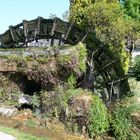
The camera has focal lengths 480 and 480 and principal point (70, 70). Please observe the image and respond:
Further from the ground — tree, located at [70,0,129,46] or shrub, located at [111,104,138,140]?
tree, located at [70,0,129,46]

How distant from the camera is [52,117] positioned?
1795cm

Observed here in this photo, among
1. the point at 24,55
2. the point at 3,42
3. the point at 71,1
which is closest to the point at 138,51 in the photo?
the point at 71,1

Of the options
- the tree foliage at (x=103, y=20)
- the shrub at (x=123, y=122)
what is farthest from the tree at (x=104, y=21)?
the shrub at (x=123, y=122)

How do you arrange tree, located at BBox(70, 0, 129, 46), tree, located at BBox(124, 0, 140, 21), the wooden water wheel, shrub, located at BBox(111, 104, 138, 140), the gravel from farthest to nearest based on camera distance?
1. tree, located at BBox(124, 0, 140, 21)
2. tree, located at BBox(70, 0, 129, 46)
3. the wooden water wheel
4. shrub, located at BBox(111, 104, 138, 140)
5. the gravel

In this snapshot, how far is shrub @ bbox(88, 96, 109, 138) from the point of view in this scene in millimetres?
17453

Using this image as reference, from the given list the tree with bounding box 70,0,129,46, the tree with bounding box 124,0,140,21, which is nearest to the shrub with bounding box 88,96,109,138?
the tree with bounding box 70,0,129,46

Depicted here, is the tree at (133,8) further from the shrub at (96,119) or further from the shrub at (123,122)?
the shrub at (96,119)

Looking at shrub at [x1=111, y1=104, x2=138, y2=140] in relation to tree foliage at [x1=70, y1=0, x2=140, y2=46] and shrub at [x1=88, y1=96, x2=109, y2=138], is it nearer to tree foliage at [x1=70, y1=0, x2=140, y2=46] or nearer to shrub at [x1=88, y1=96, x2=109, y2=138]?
shrub at [x1=88, y1=96, x2=109, y2=138]

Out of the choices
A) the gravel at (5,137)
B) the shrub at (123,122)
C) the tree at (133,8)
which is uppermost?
the tree at (133,8)

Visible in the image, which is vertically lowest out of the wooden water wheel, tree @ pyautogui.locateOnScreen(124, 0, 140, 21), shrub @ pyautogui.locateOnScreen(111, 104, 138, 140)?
shrub @ pyautogui.locateOnScreen(111, 104, 138, 140)

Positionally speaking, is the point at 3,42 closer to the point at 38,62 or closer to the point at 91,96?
the point at 38,62

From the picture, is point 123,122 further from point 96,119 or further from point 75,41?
point 75,41

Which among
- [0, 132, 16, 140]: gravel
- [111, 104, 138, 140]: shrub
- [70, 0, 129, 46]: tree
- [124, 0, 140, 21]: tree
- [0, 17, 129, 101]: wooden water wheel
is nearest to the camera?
[0, 132, 16, 140]: gravel

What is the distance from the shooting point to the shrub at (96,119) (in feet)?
57.3
